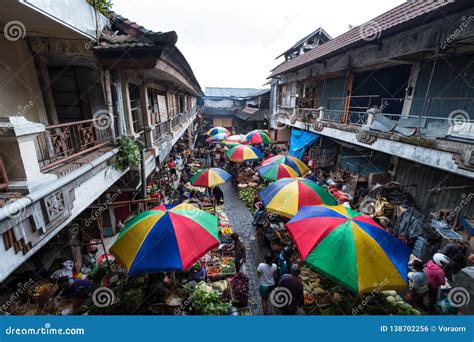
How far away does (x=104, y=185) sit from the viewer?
5230 mm

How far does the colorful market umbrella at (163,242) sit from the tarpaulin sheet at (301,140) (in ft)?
36.9

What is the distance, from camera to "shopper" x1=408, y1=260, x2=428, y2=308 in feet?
18.0

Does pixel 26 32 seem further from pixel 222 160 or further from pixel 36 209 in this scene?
pixel 222 160

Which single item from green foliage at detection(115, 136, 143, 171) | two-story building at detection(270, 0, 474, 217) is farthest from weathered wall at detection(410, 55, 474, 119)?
green foliage at detection(115, 136, 143, 171)

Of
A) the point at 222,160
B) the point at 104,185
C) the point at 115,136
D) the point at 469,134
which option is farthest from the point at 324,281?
the point at 222,160

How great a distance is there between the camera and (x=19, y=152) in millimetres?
2895

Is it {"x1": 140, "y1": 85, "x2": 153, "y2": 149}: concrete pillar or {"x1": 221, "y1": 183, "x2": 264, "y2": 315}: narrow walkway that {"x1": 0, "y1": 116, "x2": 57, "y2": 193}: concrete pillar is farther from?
{"x1": 221, "y1": 183, "x2": 264, "y2": 315}: narrow walkway

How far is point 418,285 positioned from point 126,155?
26.4 ft


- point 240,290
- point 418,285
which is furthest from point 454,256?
point 240,290

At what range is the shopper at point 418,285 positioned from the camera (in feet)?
18.0

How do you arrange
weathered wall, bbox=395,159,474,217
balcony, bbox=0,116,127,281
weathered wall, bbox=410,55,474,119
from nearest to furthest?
balcony, bbox=0,116,127,281
weathered wall, bbox=410,55,474,119
weathered wall, bbox=395,159,474,217

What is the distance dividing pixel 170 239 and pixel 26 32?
4966 mm

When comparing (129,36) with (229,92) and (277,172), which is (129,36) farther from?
(229,92)

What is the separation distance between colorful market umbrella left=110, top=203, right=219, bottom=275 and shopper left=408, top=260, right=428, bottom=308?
497 centimetres
